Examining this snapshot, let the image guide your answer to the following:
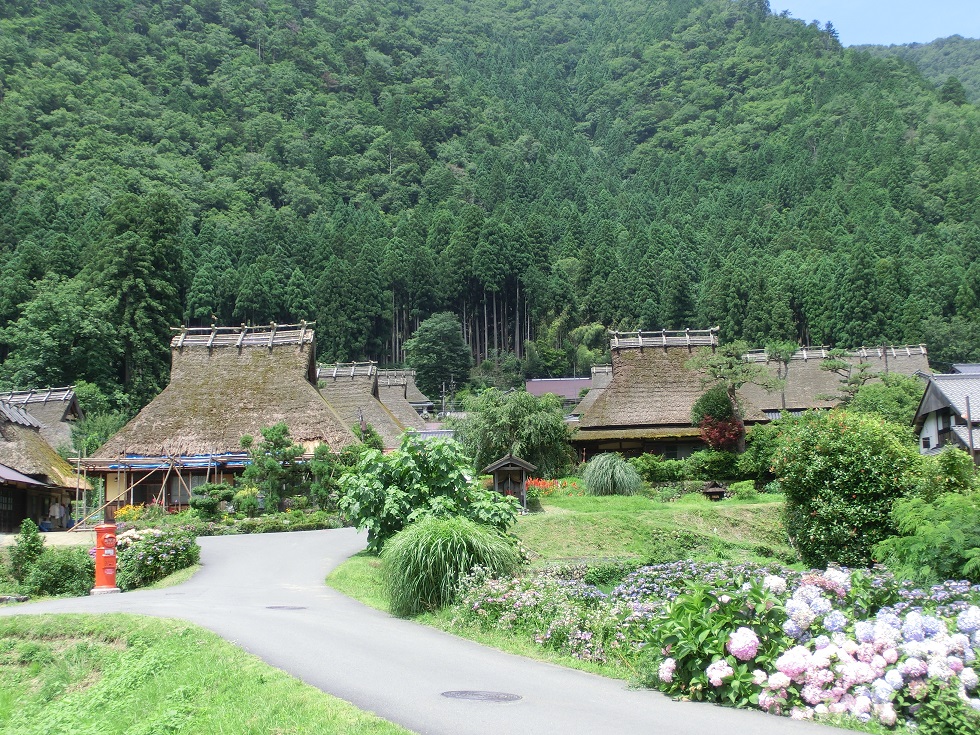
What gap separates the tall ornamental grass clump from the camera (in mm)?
15469

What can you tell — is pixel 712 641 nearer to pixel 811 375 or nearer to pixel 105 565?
pixel 105 565

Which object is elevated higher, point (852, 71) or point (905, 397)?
point (852, 71)

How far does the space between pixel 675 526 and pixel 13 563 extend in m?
17.8

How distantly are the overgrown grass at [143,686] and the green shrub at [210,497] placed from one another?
16.7m

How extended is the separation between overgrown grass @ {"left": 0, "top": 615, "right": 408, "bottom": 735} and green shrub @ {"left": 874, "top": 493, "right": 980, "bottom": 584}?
8194 millimetres

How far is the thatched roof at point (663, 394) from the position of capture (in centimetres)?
4606

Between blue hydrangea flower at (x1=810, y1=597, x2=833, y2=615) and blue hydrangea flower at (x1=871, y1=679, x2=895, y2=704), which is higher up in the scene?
blue hydrangea flower at (x1=810, y1=597, x2=833, y2=615)

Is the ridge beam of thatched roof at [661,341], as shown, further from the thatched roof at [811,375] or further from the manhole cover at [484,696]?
the manhole cover at [484,696]

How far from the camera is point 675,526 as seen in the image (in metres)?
28.6

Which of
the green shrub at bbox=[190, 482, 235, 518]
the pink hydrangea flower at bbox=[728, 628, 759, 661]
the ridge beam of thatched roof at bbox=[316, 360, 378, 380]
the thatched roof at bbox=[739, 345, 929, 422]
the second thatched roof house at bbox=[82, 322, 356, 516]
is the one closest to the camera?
the pink hydrangea flower at bbox=[728, 628, 759, 661]

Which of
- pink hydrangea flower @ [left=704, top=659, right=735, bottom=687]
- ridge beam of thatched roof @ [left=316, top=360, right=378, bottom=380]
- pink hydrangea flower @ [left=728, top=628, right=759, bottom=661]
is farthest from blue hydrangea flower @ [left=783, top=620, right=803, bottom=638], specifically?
ridge beam of thatched roof @ [left=316, top=360, right=378, bottom=380]

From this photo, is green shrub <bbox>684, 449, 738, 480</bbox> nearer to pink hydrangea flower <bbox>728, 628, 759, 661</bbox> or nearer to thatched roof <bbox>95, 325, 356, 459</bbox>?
thatched roof <bbox>95, 325, 356, 459</bbox>

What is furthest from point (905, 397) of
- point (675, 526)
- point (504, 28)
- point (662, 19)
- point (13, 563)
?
point (504, 28)

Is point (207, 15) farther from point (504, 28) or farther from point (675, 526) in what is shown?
point (675, 526)
